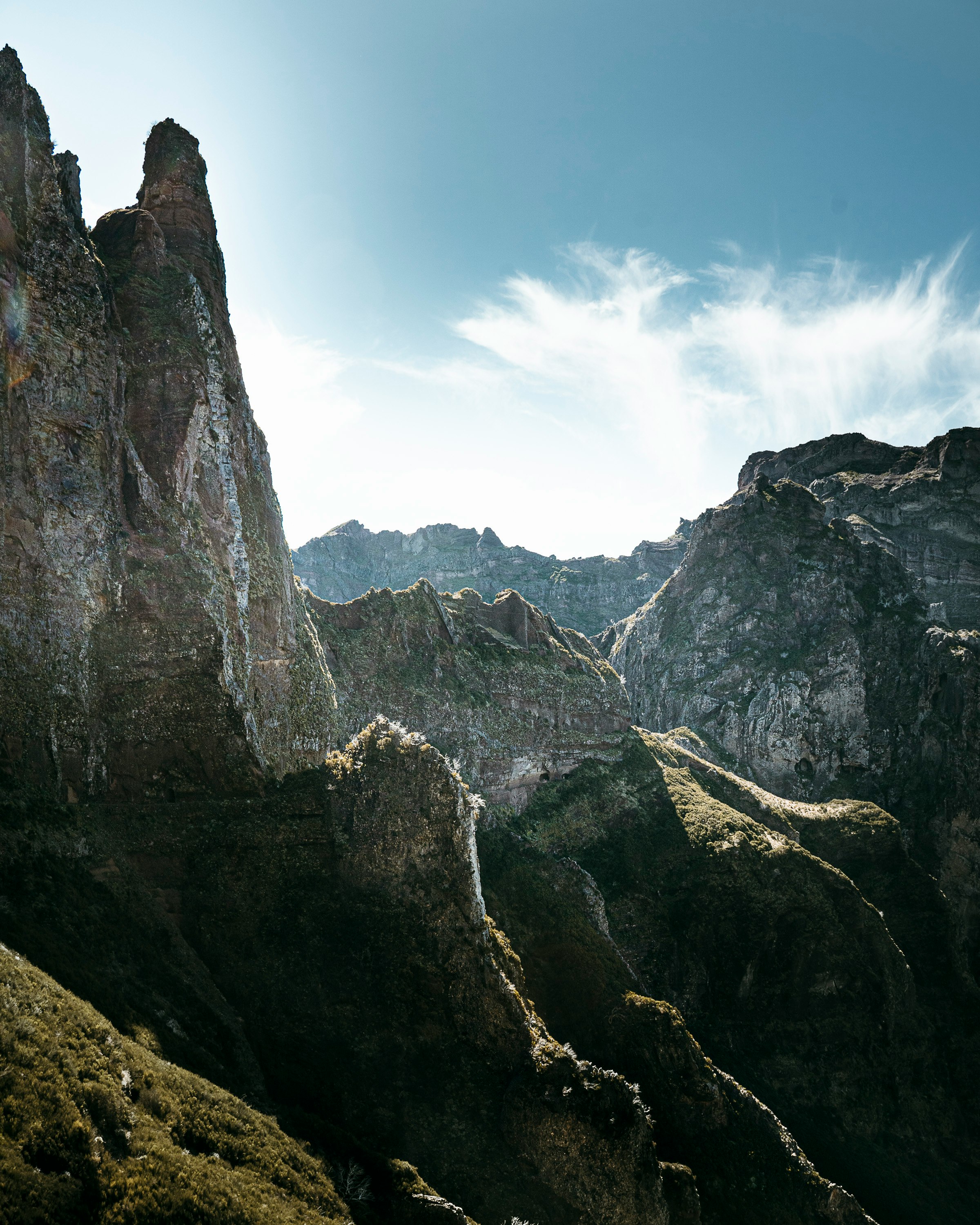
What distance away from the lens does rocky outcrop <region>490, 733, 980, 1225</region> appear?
40094 millimetres

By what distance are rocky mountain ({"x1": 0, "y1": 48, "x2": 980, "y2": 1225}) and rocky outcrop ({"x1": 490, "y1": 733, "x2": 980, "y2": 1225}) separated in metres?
0.31

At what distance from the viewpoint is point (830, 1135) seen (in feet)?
163

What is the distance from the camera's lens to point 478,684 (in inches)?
2744

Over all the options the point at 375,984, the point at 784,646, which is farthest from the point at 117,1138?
the point at 784,646

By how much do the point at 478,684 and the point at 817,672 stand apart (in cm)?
7215

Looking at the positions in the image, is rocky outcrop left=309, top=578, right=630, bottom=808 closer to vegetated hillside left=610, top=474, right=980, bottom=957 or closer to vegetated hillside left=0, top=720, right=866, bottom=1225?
vegetated hillside left=0, top=720, right=866, bottom=1225

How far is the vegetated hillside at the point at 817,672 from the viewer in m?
91.2

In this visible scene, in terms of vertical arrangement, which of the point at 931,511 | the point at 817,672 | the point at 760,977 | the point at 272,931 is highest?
the point at 931,511

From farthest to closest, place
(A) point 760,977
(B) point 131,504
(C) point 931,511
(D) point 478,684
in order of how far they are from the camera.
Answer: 1. (C) point 931,511
2. (D) point 478,684
3. (A) point 760,977
4. (B) point 131,504

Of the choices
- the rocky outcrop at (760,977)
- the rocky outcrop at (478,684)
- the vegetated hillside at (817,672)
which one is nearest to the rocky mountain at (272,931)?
the rocky outcrop at (760,977)

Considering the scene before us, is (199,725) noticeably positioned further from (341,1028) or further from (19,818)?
(341,1028)

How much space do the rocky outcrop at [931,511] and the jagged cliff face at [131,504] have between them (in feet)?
429

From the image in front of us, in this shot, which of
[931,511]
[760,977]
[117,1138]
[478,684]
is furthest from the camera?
[931,511]

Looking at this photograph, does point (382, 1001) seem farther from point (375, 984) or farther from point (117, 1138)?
point (117, 1138)
